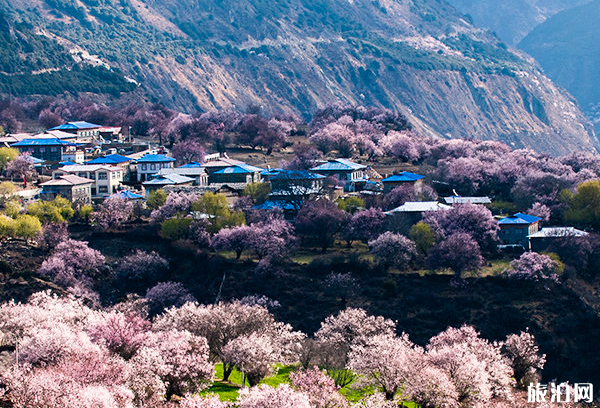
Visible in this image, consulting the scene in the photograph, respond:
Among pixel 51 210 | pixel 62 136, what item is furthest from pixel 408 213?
Result: pixel 62 136

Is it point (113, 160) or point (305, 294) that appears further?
point (113, 160)

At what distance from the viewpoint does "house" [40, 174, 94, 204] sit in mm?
84000

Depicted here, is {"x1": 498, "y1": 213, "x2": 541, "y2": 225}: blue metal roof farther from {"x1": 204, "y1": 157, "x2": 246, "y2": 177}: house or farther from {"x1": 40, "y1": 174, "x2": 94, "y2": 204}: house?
{"x1": 40, "y1": 174, "x2": 94, "y2": 204}: house

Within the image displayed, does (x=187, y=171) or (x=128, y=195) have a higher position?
(x=187, y=171)

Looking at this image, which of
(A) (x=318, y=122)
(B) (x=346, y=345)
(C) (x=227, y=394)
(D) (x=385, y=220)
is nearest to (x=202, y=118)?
(A) (x=318, y=122)

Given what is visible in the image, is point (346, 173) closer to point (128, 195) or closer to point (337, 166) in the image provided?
point (337, 166)

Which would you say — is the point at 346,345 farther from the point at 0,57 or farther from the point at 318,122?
the point at 0,57

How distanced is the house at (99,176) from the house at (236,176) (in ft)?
29.9

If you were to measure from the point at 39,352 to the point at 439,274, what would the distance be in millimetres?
33490

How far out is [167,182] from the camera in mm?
87875

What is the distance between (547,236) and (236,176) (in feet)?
106

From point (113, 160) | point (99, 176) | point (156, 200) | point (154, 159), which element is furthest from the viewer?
point (154, 159)

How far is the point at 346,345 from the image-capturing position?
5194 cm

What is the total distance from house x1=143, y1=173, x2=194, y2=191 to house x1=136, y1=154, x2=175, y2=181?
511cm
